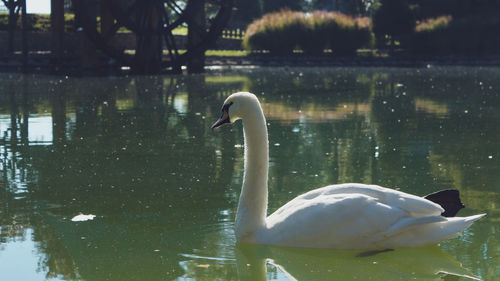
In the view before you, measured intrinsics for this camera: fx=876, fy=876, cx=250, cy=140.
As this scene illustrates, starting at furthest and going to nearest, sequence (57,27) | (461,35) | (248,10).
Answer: (248,10), (461,35), (57,27)

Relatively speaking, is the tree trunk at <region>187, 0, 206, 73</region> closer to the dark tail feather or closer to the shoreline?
the shoreline

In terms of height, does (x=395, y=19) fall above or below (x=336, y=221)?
above

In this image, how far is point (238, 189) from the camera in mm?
7438

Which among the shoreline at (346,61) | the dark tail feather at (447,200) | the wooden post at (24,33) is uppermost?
the wooden post at (24,33)

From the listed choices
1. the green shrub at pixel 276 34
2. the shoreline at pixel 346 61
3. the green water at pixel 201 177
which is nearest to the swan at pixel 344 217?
the green water at pixel 201 177

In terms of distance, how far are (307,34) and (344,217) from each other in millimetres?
35526

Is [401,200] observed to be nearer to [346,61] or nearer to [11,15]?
[11,15]

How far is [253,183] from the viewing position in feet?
18.0

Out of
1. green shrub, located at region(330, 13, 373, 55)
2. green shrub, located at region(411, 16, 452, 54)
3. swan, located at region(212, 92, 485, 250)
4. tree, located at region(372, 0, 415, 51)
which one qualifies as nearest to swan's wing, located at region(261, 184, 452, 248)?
swan, located at region(212, 92, 485, 250)

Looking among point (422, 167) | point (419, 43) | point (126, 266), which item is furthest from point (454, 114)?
point (419, 43)

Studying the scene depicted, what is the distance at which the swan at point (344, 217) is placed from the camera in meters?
5.02

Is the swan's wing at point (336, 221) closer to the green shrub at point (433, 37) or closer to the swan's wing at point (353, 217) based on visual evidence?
the swan's wing at point (353, 217)

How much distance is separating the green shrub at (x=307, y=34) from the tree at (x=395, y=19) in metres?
0.98

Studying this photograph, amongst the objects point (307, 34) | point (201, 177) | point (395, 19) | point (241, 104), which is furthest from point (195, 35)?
point (241, 104)
